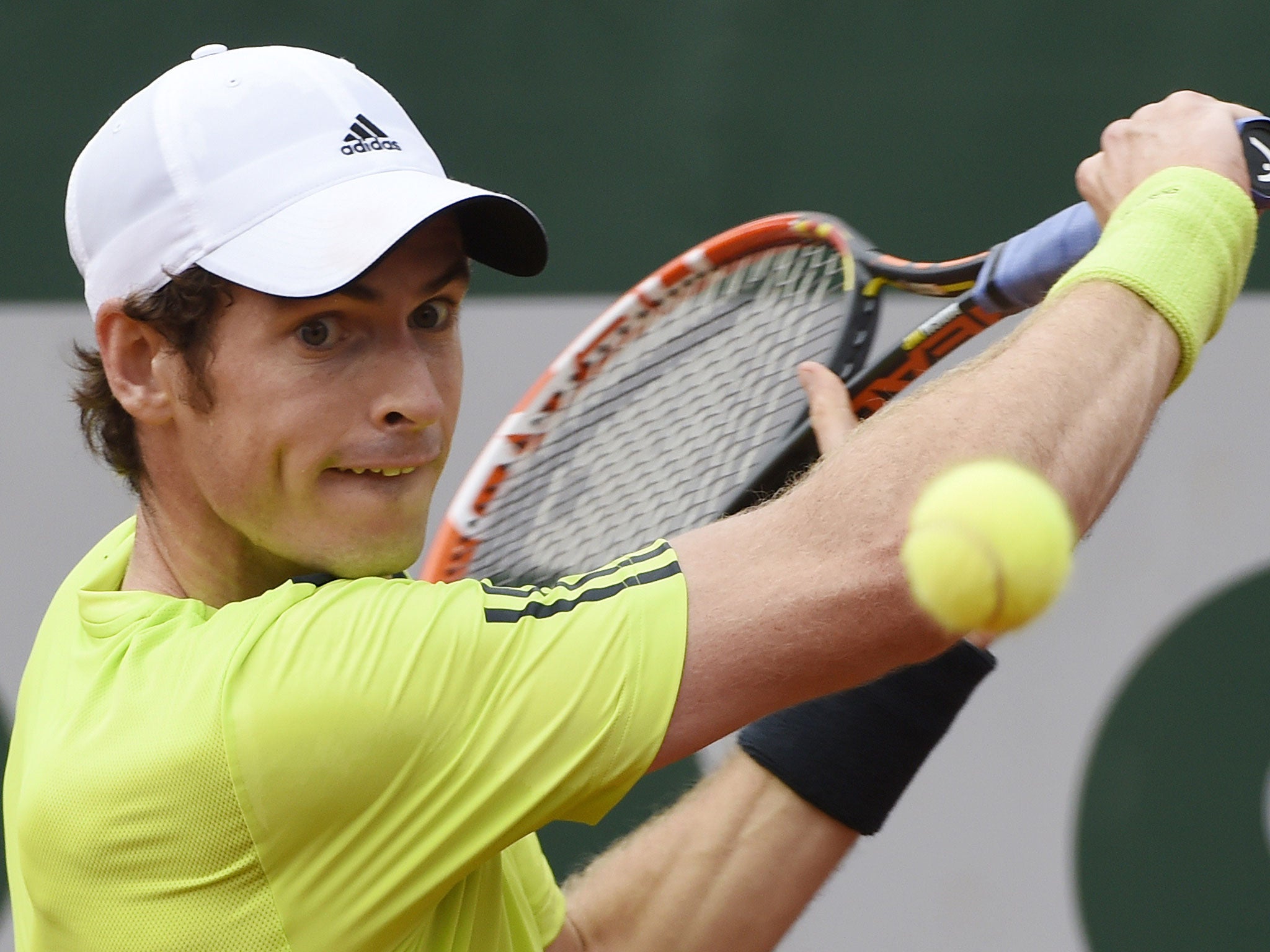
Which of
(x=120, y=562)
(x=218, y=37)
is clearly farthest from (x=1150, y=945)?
(x=218, y=37)

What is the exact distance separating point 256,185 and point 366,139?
4.2 inches

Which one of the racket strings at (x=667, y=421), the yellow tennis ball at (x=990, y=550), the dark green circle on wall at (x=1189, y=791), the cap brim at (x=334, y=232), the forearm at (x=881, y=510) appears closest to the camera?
the yellow tennis ball at (x=990, y=550)

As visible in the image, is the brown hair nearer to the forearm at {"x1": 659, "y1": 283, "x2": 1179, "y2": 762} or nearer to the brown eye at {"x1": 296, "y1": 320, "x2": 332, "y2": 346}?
the brown eye at {"x1": 296, "y1": 320, "x2": 332, "y2": 346}

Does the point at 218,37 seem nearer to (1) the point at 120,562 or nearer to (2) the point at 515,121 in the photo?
(2) the point at 515,121

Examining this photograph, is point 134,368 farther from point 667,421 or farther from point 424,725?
point 667,421

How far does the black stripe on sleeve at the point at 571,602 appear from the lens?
3.76 feet

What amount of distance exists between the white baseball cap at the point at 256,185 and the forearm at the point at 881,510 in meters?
0.37

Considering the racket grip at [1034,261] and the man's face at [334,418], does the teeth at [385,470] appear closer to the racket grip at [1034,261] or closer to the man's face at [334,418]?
the man's face at [334,418]

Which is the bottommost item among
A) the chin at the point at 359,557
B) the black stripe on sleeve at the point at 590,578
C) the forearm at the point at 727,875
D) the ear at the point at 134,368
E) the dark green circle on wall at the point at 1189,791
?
the dark green circle on wall at the point at 1189,791

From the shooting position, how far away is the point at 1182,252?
3.83 ft

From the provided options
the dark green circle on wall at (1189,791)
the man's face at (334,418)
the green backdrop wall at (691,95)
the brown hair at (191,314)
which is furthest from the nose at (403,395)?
the dark green circle on wall at (1189,791)

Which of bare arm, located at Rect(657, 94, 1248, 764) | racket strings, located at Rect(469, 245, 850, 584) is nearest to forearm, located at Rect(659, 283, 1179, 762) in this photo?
bare arm, located at Rect(657, 94, 1248, 764)

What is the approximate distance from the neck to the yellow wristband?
69 centimetres

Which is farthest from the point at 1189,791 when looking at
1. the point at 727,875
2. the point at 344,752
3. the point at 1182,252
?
the point at 344,752
